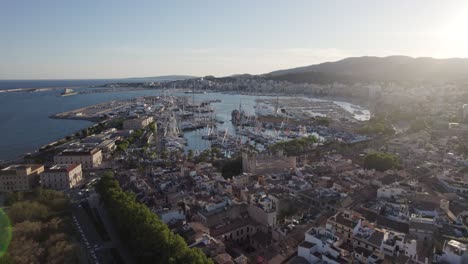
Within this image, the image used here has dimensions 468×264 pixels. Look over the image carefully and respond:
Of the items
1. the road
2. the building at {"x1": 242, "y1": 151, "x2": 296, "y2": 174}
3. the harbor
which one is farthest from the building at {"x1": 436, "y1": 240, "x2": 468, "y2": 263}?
the harbor

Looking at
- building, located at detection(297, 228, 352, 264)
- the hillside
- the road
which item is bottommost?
the road

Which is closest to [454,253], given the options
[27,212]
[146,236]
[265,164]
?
[146,236]

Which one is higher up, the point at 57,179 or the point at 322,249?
the point at 322,249

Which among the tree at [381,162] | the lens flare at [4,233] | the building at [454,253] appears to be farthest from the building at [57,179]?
the building at [454,253]

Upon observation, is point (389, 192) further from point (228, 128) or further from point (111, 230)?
point (228, 128)

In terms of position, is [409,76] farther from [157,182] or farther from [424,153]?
[157,182]

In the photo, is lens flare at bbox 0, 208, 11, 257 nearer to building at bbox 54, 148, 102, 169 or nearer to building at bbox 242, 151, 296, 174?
building at bbox 54, 148, 102, 169

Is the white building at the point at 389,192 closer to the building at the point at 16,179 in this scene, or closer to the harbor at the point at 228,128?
the harbor at the point at 228,128

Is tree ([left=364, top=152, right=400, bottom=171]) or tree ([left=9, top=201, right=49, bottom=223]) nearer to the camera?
tree ([left=9, top=201, right=49, bottom=223])
